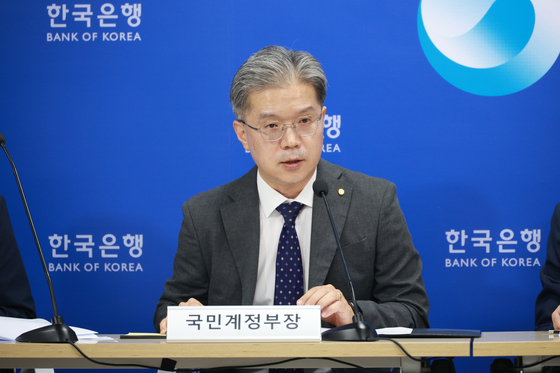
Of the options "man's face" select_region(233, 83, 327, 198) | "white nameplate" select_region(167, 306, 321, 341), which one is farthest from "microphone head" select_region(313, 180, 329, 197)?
"white nameplate" select_region(167, 306, 321, 341)

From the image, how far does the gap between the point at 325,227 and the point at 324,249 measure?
0.07m

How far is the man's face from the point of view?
1.62 metres

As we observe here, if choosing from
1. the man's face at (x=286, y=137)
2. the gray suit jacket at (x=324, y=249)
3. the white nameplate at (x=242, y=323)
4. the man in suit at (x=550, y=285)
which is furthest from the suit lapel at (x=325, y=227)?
the man in suit at (x=550, y=285)

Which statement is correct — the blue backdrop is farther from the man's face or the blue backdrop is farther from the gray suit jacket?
the man's face

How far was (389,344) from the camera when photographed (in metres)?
1.02

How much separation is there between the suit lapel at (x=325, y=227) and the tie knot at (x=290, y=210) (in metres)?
0.06

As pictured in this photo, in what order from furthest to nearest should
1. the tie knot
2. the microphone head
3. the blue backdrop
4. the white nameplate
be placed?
the blue backdrop, the tie knot, the microphone head, the white nameplate

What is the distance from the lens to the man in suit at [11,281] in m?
1.81

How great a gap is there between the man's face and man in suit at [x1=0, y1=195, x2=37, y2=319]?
96cm

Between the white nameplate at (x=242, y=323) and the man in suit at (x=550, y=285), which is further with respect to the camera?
the man in suit at (x=550, y=285)

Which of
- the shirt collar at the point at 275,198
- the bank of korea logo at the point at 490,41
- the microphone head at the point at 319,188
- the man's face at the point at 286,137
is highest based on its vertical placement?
the bank of korea logo at the point at 490,41

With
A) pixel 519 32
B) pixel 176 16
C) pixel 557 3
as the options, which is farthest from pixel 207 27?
pixel 557 3

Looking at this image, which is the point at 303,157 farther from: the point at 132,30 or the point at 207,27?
the point at 132,30

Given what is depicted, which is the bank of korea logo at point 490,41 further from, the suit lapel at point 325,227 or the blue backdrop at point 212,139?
the suit lapel at point 325,227
